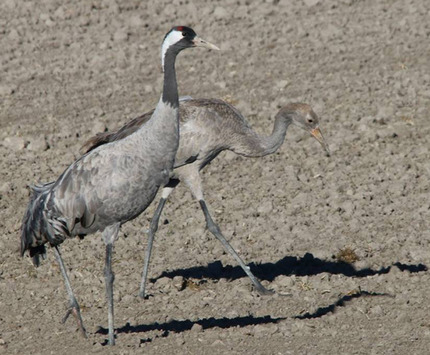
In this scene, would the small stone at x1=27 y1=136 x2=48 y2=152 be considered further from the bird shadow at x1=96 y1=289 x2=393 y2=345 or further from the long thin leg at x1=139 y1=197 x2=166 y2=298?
the bird shadow at x1=96 y1=289 x2=393 y2=345

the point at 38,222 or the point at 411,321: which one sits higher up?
the point at 38,222

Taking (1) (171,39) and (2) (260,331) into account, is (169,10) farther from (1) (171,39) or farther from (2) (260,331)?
(2) (260,331)

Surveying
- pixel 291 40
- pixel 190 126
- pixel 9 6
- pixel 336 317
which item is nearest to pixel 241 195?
pixel 190 126

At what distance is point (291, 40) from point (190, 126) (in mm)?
6406

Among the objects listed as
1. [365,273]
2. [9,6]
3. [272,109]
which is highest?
→ [9,6]

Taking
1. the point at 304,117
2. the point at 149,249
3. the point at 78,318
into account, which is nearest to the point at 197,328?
the point at 78,318

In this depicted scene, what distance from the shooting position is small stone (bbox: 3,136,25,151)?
43.2ft

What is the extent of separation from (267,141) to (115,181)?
2.73 m

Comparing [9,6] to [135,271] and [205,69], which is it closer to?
[205,69]

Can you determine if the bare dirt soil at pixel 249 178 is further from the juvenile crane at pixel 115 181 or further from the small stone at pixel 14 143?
the juvenile crane at pixel 115 181

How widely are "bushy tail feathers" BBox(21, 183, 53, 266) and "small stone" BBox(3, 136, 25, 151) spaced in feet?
13.7

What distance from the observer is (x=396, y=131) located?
1334 cm

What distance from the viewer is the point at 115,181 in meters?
8.38

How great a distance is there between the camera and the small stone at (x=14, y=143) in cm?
1316
